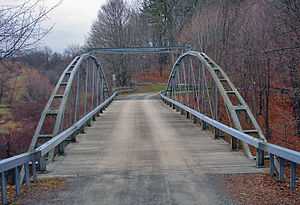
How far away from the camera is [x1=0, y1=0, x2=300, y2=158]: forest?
17234 mm

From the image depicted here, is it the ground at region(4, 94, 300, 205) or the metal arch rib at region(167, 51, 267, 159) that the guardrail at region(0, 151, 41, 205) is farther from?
the metal arch rib at region(167, 51, 267, 159)

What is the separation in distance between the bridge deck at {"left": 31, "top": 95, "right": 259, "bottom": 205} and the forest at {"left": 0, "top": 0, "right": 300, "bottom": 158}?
2660mm

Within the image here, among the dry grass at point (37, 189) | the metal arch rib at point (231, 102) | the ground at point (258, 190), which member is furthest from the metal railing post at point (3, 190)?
the metal arch rib at point (231, 102)

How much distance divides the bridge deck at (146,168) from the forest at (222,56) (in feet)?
8.73

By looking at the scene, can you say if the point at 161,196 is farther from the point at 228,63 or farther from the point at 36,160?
the point at 228,63

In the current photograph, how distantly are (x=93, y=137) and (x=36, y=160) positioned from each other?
7379 mm

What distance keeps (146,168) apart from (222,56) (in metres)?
22.7

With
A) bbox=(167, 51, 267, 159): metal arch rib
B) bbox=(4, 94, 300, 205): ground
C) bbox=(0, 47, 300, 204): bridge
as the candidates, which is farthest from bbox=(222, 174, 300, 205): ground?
bbox=(167, 51, 267, 159): metal arch rib

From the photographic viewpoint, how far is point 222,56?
104 feet

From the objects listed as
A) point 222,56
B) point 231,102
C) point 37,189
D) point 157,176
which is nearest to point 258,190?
point 157,176

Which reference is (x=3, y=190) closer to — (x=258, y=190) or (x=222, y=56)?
(x=258, y=190)

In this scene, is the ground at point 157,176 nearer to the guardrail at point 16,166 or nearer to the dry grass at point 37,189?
the dry grass at point 37,189

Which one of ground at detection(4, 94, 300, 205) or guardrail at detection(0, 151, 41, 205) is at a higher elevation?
guardrail at detection(0, 151, 41, 205)

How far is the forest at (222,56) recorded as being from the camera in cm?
1723
